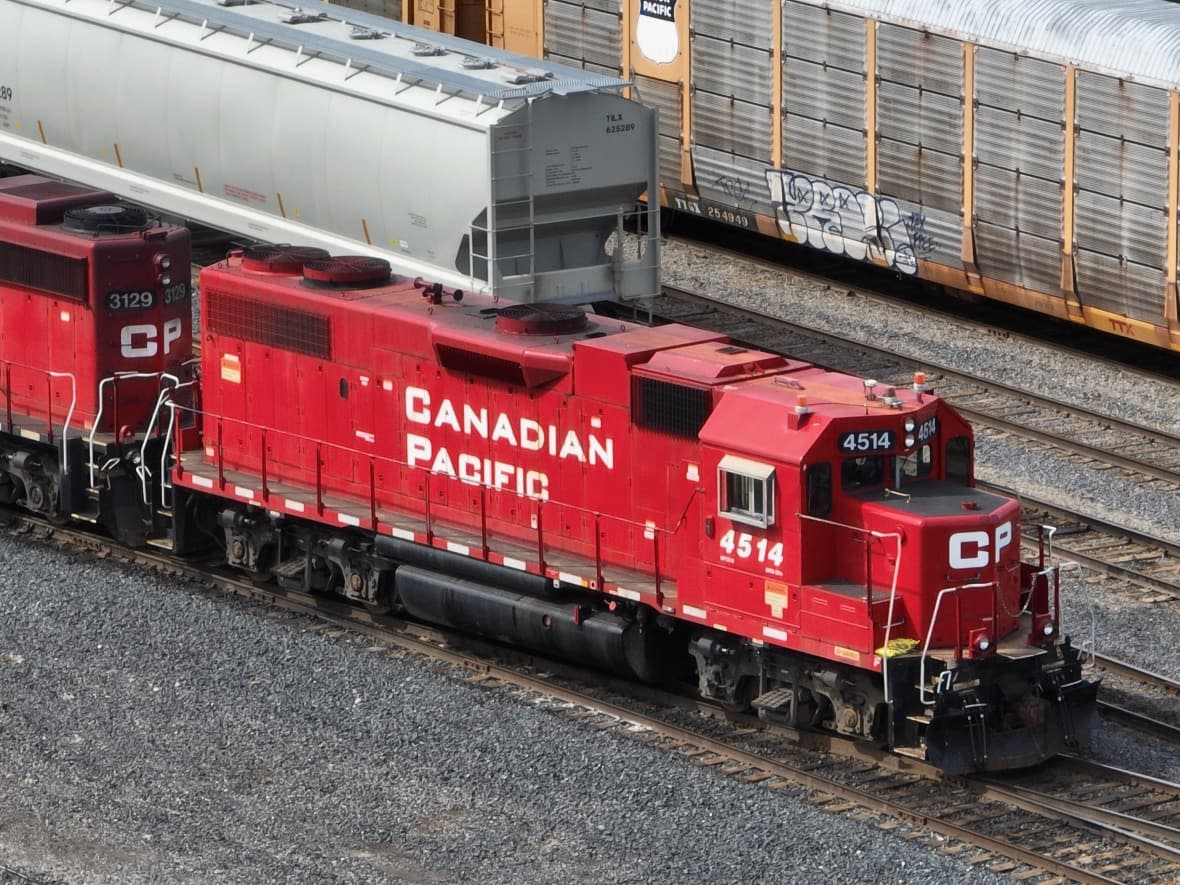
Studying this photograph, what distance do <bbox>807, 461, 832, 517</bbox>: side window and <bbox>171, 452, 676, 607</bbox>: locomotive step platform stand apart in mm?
1602

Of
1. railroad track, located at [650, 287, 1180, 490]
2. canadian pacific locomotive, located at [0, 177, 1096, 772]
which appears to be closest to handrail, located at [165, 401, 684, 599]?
canadian pacific locomotive, located at [0, 177, 1096, 772]

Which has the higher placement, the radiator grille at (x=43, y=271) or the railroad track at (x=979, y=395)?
the radiator grille at (x=43, y=271)

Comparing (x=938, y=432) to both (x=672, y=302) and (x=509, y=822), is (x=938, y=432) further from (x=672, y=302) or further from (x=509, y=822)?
(x=672, y=302)

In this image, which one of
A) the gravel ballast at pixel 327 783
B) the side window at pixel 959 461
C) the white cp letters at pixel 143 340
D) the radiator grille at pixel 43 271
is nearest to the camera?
the gravel ballast at pixel 327 783

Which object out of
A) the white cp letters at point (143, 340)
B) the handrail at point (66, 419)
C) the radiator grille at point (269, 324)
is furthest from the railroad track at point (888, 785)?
the white cp letters at point (143, 340)

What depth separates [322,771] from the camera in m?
16.4

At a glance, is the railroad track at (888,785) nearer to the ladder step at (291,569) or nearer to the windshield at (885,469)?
the ladder step at (291,569)

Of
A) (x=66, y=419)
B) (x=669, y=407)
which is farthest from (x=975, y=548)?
(x=66, y=419)

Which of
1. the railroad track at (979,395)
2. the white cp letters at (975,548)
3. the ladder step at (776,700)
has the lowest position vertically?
the railroad track at (979,395)

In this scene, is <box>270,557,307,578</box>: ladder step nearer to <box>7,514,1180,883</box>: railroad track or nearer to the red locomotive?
<box>7,514,1180,883</box>: railroad track

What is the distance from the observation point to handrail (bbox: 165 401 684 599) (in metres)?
17.4

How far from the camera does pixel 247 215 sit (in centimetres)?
2889

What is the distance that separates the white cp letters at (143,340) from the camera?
2172 centimetres

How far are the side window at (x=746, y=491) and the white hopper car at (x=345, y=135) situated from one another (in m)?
9.41
